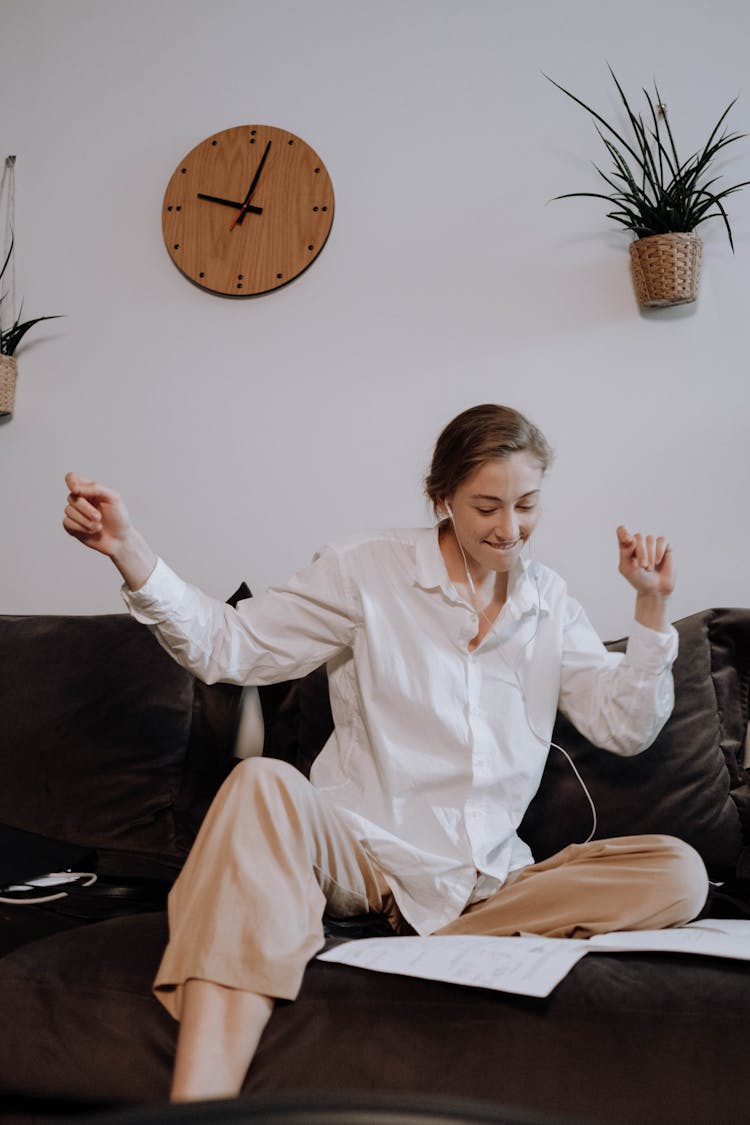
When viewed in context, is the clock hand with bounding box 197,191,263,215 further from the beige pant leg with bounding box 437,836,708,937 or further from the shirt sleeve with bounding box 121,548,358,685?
the beige pant leg with bounding box 437,836,708,937

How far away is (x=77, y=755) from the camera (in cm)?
209

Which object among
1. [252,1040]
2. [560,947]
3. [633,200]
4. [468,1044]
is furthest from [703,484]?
[252,1040]

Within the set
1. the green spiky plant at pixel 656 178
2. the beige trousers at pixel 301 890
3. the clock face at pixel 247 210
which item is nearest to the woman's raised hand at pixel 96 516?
the beige trousers at pixel 301 890

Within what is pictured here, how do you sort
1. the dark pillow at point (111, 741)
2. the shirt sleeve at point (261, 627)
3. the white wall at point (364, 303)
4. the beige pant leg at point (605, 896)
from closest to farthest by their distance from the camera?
the beige pant leg at point (605, 896) → the shirt sleeve at point (261, 627) → the dark pillow at point (111, 741) → the white wall at point (364, 303)

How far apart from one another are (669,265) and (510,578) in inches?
31.7

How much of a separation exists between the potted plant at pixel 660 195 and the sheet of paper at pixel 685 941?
1.31 metres

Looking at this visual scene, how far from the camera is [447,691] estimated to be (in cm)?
179

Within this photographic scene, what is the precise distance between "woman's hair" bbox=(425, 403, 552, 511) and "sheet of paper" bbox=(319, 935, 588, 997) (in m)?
0.75

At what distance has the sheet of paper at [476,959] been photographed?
4.25 ft

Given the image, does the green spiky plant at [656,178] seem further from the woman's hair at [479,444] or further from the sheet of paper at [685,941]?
the sheet of paper at [685,941]

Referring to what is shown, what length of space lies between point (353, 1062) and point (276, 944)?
0.56ft

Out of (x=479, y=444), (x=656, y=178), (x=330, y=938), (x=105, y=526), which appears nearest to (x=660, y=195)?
(x=656, y=178)

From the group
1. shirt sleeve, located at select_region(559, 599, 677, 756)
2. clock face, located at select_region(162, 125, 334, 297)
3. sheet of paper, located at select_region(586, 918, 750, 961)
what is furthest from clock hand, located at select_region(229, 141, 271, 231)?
sheet of paper, located at select_region(586, 918, 750, 961)

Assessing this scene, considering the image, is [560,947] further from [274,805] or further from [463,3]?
[463,3]
